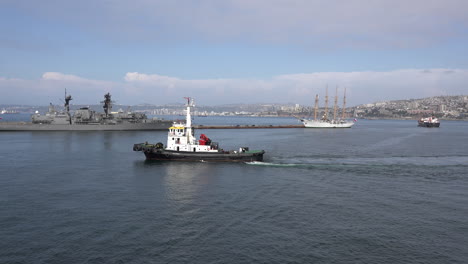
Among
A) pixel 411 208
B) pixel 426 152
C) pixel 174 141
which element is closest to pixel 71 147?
pixel 174 141

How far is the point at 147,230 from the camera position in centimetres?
2233

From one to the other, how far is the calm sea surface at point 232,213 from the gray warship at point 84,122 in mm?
65001

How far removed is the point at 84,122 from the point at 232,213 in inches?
3859

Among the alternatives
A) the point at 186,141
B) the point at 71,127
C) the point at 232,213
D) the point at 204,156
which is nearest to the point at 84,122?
the point at 71,127

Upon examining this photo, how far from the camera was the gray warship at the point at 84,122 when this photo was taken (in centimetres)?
10612

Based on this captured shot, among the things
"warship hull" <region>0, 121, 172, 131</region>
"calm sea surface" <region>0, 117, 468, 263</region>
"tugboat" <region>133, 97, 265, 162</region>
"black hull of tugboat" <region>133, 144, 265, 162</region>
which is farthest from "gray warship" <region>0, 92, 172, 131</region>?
"black hull of tugboat" <region>133, 144, 265, 162</region>

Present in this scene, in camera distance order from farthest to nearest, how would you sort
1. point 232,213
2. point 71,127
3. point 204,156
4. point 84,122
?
point 84,122, point 71,127, point 204,156, point 232,213

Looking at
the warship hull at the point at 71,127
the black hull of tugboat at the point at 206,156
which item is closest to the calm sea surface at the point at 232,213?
the black hull of tugboat at the point at 206,156

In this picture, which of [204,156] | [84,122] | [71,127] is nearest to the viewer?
[204,156]

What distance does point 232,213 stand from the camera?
2598 cm

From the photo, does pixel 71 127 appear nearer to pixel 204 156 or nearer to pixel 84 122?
pixel 84 122

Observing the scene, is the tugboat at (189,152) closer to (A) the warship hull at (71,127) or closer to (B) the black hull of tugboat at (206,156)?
(B) the black hull of tugboat at (206,156)

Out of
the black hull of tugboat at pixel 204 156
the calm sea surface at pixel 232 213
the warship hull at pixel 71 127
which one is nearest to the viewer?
the calm sea surface at pixel 232 213

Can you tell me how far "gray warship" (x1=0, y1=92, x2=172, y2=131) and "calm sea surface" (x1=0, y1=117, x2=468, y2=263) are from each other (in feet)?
213
